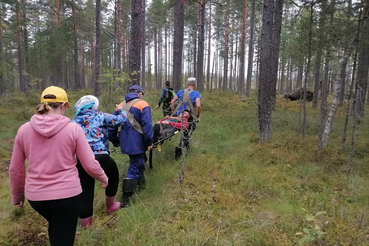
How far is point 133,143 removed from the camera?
400 cm

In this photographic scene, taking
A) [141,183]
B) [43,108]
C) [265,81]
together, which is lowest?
[141,183]

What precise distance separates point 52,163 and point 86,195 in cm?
120

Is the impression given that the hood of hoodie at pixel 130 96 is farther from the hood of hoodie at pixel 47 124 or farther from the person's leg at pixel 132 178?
the hood of hoodie at pixel 47 124

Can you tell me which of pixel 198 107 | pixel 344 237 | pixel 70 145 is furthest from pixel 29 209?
pixel 344 237

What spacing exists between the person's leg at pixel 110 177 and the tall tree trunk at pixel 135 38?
388 cm

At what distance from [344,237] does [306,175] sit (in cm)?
233

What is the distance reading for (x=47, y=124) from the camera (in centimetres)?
205

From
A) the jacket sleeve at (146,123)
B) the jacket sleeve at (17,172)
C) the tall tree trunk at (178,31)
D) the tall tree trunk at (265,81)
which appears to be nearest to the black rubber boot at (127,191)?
the jacket sleeve at (146,123)

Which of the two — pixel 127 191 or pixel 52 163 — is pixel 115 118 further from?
pixel 52 163

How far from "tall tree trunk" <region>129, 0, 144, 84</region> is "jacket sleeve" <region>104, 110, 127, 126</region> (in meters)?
3.18

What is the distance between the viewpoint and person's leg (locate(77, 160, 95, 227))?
300 cm

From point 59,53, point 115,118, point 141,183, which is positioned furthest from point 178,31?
point 59,53

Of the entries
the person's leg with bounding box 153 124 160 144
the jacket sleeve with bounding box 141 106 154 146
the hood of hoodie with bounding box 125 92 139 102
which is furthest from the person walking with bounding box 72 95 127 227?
the person's leg with bounding box 153 124 160 144

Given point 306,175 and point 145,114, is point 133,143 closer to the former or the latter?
point 145,114
